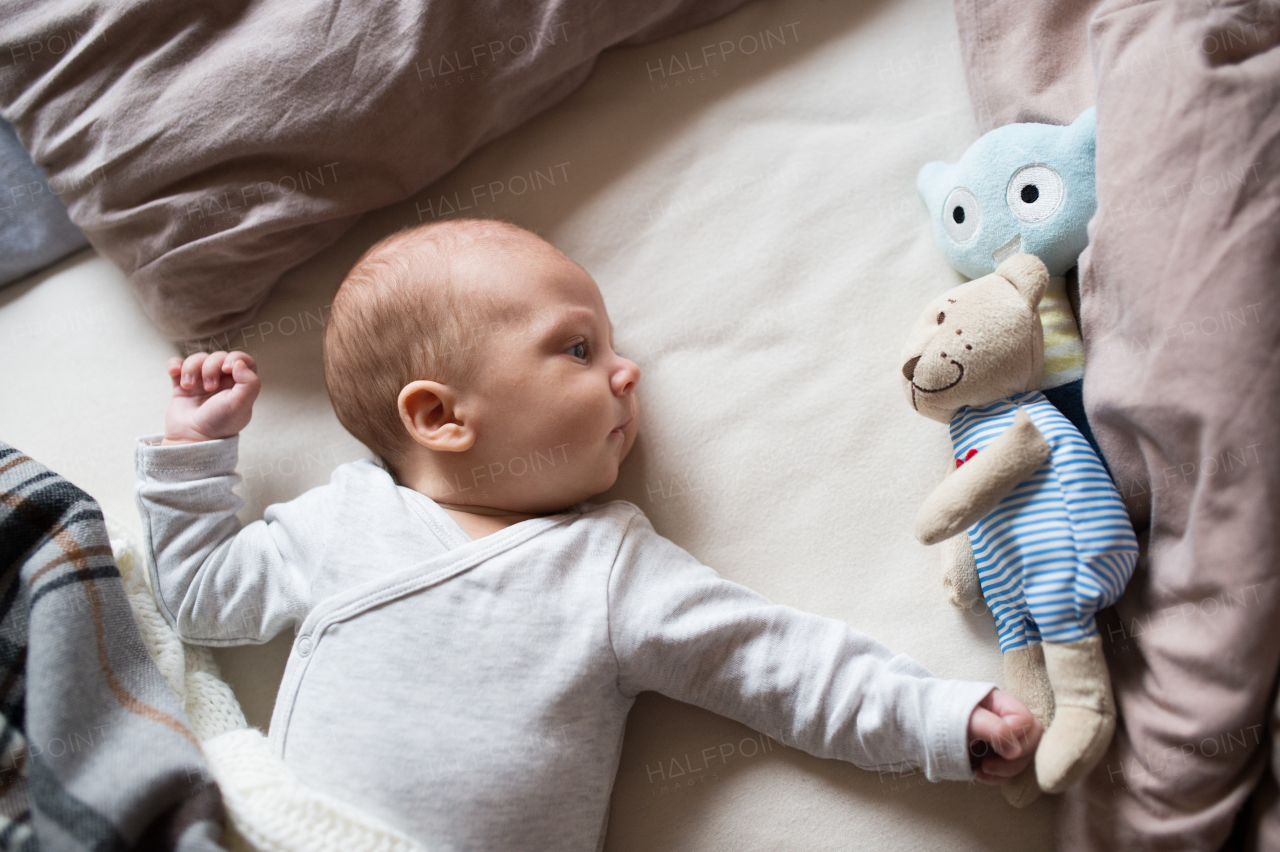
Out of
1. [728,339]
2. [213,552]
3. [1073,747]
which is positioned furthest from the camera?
[728,339]

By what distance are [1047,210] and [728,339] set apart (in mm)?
475

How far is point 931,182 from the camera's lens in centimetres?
123

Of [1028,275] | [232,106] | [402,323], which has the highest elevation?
[232,106]

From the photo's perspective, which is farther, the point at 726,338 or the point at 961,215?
the point at 726,338

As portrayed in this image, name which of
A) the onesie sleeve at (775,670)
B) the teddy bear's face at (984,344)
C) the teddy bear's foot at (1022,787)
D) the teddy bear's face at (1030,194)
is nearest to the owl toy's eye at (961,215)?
the teddy bear's face at (1030,194)

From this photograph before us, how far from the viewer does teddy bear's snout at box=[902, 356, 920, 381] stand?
1.04m

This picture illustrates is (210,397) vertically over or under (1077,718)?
over

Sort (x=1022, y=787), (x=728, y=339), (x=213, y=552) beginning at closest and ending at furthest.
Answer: (x=1022, y=787) → (x=213, y=552) → (x=728, y=339)

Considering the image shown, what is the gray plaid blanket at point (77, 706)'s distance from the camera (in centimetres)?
92

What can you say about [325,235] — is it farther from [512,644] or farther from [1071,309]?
[1071,309]

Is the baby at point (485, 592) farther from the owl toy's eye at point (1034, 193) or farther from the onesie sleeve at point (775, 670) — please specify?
the owl toy's eye at point (1034, 193)

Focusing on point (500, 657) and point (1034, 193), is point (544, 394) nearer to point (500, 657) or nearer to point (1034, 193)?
point (500, 657)

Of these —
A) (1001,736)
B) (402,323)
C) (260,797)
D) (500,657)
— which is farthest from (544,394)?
(1001,736)

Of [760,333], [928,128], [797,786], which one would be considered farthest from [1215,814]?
[928,128]
